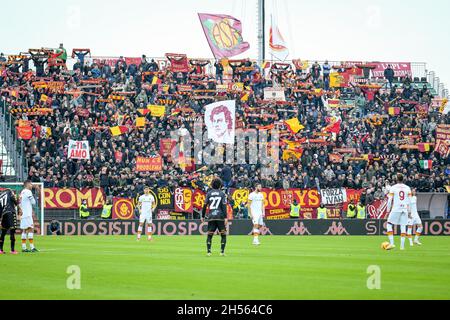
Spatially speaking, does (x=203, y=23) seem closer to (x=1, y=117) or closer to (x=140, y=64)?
(x=140, y=64)

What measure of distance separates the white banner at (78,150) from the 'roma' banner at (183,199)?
5.73 meters

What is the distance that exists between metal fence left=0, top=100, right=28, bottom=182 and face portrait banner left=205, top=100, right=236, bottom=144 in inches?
420

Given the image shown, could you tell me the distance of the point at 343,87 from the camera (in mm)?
62719

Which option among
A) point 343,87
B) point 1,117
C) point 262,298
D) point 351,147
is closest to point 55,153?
point 1,117

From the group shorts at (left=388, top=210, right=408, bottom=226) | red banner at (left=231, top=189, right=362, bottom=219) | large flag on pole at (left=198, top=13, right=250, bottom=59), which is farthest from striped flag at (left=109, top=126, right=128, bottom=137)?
shorts at (left=388, top=210, right=408, bottom=226)

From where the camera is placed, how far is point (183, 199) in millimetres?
48812

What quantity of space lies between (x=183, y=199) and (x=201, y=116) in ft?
26.5

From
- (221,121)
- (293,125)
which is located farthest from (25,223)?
(293,125)

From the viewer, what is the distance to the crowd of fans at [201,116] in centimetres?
4975

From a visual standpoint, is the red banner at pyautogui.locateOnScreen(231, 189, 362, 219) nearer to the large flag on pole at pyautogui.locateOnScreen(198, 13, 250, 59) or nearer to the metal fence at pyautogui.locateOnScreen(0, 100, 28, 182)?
the metal fence at pyautogui.locateOnScreen(0, 100, 28, 182)

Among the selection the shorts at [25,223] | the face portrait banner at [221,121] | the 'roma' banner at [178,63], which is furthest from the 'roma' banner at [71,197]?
the shorts at [25,223]

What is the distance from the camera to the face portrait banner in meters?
50.0

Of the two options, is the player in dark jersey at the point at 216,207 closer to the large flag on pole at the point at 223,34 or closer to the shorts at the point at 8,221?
the shorts at the point at 8,221

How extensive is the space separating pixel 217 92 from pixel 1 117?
14.7 meters
